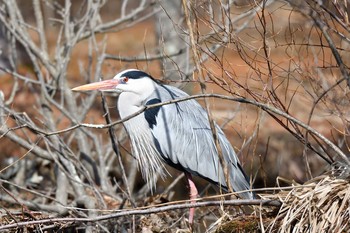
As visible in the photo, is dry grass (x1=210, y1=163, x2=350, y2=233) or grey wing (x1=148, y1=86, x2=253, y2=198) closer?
dry grass (x1=210, y1=163, x2=350, y2=233)

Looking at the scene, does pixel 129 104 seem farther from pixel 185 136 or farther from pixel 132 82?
pixel 185 136

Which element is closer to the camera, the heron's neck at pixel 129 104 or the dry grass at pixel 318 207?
the dry grass at pixel 318 207

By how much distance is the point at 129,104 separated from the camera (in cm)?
475

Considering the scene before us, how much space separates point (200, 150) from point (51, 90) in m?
1.57

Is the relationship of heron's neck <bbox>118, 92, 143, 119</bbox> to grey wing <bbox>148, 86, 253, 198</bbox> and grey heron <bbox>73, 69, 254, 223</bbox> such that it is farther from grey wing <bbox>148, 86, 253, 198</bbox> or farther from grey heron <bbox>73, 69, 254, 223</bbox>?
grey wing <bbox>148, 86, 253, 198</bbox>

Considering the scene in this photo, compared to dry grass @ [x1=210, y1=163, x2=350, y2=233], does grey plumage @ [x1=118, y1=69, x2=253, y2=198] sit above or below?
above

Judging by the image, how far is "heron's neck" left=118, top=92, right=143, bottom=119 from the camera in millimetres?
4734

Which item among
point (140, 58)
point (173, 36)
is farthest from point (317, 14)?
point (173, 36)

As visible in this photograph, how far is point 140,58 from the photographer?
5.37 metres

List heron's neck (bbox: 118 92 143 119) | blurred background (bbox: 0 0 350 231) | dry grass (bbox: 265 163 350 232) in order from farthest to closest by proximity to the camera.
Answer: heron's neck (bbox: 118 92 143 119) < blurred background (bbox: 0 0 350 231) < dry grass (bbox: 265 163 350 232)

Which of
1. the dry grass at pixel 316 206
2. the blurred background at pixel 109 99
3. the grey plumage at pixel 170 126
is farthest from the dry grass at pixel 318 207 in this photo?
the grey plumage at pixel 170 126

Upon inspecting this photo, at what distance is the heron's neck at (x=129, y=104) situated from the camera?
186 inches

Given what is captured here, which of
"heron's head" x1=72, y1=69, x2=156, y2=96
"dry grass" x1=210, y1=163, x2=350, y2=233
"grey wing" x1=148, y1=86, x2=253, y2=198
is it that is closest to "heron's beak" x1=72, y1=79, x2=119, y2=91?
"heron's head" x1=72, y1=69, x2=156, y2=96

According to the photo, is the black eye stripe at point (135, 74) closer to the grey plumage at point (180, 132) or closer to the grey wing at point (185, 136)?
the grey plumage at point (180, 132)
